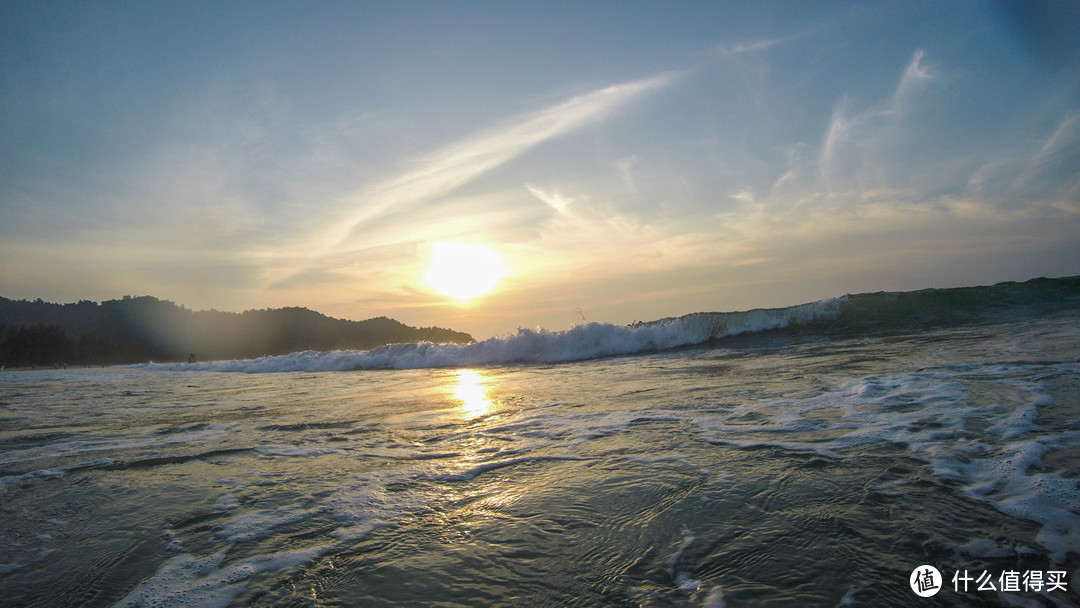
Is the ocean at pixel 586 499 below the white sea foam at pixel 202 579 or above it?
above

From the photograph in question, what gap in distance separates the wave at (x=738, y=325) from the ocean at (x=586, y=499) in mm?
9745

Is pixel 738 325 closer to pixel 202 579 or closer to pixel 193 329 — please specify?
pixel 202 579

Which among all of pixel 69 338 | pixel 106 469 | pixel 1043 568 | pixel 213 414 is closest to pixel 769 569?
pixel 1043 568

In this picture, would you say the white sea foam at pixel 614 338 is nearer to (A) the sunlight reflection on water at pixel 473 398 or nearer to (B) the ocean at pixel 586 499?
(A) the sunlight reflection on water at pixel 473 398

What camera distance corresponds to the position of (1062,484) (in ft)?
9.22

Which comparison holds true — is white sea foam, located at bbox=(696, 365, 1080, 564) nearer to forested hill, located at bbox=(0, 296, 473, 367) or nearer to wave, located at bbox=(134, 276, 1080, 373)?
wave, located at bbox=(134, 276, 1080, 373)

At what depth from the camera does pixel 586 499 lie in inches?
119

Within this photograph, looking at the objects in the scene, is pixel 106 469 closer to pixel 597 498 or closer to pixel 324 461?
pixel 324 461

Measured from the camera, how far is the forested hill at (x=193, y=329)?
49938 millimetres

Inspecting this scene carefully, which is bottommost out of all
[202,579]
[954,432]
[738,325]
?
[202,579]

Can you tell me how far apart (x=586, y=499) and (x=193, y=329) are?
65234 millimetres

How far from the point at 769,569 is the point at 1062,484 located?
210 cm

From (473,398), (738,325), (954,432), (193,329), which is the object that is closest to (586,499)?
(954,432)

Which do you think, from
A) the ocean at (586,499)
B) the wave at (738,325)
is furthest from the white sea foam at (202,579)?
the wave at (738,325)
